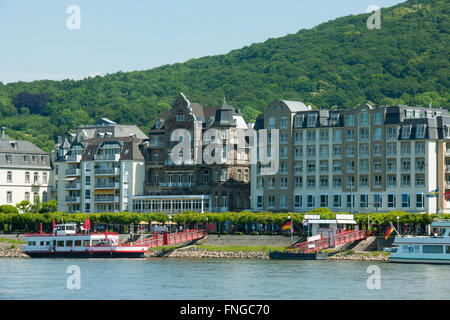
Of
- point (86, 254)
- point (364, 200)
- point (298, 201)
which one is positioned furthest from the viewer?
point (298, 201)

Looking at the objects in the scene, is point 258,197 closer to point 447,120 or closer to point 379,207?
point 379,207

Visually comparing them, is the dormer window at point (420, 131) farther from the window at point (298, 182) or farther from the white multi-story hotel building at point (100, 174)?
the white multi-story hotel building at point (100, 174)

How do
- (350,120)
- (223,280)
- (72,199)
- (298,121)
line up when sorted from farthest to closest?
1. (72,199)
2. (298,121)
3. (350,120)
4. (223,280)

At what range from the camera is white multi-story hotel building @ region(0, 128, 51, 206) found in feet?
573

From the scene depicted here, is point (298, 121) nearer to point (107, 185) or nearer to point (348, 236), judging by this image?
point (348, 236)

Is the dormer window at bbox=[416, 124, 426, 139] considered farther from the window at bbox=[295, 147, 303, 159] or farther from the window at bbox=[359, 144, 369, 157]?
the window at bbox=[295, 147, 303, 159]

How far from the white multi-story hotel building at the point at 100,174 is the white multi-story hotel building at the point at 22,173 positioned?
5.48m

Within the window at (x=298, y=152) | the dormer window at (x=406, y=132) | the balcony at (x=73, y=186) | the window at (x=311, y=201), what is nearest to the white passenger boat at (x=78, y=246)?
the window at (x=311, y=201)

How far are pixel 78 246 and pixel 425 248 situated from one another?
4475 centimetres

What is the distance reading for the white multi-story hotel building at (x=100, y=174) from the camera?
166 meters

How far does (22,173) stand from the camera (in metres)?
177

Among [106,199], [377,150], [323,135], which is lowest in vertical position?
[106,199]

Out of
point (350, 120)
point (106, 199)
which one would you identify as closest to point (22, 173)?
point (106, 199)

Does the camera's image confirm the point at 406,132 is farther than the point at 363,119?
No
